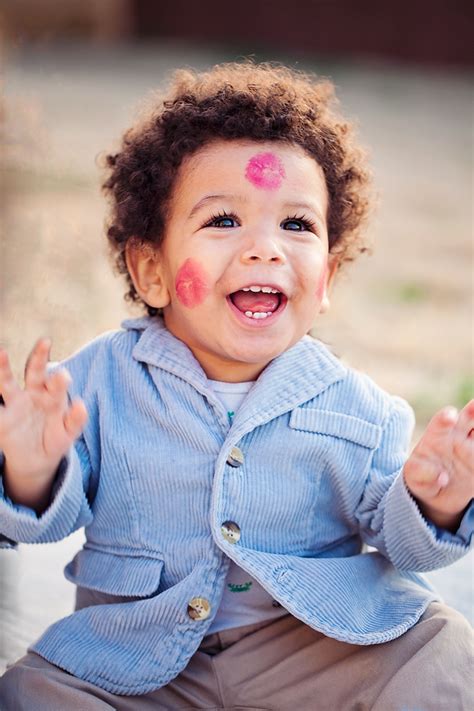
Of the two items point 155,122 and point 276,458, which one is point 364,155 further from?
point 276,458

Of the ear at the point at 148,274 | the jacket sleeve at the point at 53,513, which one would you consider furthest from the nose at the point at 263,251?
the jacket sleeve at the point at 53,513

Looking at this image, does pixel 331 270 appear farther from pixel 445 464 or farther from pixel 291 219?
pixel 445 464

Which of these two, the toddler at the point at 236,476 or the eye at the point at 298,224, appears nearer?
the toddler at the point at 236,476

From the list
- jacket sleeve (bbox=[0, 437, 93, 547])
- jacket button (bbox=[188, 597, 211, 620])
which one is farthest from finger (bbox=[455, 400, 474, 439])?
jacket sleeve (bbox=[0, 437, 93, 547])

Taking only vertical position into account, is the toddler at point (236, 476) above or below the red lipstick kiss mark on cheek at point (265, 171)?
below

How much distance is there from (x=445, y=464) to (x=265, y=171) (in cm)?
59

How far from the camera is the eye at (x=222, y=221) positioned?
1.94 m

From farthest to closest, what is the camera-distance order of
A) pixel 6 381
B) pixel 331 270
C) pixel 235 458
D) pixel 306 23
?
pixel 306 23 < pixel 331 270 < pixel 235 458 < pixel 6 381

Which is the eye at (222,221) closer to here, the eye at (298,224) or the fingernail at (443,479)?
the eye at (298,224)

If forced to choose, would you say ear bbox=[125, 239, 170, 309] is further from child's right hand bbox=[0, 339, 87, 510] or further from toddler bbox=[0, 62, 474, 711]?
child's right hand bbox=[0, 339, 87, 510]

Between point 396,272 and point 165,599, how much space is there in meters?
4.50

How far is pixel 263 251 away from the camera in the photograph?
187 centimetres

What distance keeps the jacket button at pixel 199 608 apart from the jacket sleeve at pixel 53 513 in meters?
0.24

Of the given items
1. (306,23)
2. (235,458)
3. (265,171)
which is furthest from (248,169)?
(306,23)
